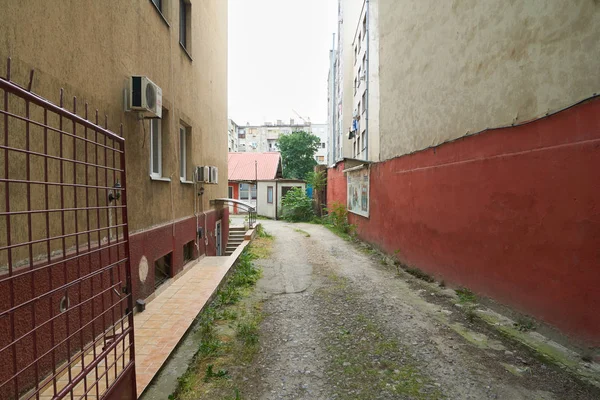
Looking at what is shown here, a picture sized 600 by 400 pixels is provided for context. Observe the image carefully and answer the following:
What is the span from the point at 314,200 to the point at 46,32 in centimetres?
2352

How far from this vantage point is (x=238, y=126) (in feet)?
215

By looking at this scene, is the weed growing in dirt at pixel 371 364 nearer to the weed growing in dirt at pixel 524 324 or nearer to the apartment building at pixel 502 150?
the weed growing in dirt at pixel 524 324

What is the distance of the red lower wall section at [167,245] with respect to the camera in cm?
508

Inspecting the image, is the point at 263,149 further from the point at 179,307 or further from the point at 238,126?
the point at 179,307

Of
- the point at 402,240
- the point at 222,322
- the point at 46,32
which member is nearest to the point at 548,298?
the point at 222,322

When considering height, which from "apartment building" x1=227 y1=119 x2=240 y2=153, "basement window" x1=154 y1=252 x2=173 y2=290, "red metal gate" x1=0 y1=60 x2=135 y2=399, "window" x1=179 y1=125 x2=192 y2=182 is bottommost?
"basement window" x1=154 y1=252 x2=173 y2=290

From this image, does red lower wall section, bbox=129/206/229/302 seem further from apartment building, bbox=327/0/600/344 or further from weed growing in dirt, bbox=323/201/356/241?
weed growing in dirt, bbox=323/201/356/241

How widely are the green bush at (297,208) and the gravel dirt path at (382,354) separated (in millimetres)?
17702

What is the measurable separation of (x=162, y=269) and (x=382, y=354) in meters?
4.42

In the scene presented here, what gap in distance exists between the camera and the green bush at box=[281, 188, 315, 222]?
24766 mm

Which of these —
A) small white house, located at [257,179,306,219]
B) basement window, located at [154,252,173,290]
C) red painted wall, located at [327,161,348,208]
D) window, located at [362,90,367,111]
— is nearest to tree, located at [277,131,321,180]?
small white house, located at [257,179,306,219]

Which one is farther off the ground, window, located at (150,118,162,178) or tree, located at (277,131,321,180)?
tree, located at (277,131,321,180)

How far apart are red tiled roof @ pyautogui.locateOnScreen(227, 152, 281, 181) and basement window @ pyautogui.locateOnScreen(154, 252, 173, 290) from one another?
22.4m

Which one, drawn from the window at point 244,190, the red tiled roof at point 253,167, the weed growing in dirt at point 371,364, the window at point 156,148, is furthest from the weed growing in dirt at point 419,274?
the red tiled roof at point 253,167
